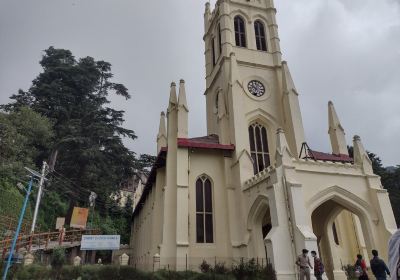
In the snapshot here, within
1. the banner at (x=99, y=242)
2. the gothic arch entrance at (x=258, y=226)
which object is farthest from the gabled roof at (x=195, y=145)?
the banner at (x=99, y=242)

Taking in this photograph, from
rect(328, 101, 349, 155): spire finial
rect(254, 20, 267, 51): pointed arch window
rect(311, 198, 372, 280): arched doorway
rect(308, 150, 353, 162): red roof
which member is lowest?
rect(311, 198, 372, 280): arched doorway

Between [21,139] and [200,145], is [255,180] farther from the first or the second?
[21,139]

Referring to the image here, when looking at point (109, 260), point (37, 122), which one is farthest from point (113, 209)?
point (37, 122)

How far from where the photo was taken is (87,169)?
1313 inches

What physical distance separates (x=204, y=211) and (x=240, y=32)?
54.6 ft

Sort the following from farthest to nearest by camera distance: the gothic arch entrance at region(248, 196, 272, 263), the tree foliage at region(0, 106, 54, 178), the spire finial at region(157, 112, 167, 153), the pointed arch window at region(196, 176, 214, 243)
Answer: the spire finial at region(157, 112, 167, 153) → the tree foliage at region(0, 106, 54, 178) → the pointed arch window at region(196, 176, 214, 243) → the gothic arch entrance at region(248, 196, 272, 263)

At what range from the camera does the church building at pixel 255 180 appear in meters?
14.8

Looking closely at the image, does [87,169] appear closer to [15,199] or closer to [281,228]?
[15,199]

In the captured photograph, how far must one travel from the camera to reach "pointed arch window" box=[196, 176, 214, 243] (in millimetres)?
18891

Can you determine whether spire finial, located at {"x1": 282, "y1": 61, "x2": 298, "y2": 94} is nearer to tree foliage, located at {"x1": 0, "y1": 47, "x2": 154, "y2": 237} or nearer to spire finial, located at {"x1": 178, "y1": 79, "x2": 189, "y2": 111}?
spire finial, located at {"x1": 178, "y1": 79, "x2": 189, "y2": 111}

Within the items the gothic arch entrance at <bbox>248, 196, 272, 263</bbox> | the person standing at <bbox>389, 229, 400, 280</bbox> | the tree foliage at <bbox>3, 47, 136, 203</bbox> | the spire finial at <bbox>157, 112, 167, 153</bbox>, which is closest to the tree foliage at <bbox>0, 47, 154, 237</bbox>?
the tree foliage at <bbox>3, 47, 136, 203</bbox>

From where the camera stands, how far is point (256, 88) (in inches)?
986

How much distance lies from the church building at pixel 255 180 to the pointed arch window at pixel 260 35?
0.10m

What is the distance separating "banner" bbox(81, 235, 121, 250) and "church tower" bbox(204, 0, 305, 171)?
30.5 ft
